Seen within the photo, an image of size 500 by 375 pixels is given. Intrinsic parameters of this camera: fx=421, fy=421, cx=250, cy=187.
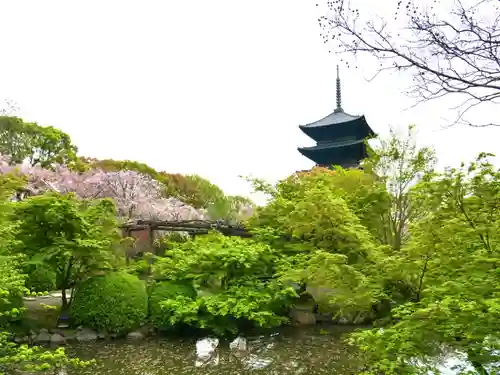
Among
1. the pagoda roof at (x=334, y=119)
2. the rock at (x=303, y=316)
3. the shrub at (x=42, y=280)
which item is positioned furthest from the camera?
the pagoda roof at (x=334, y=119)

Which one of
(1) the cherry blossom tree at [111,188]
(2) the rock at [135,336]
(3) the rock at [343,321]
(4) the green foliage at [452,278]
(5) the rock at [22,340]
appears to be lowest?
(5) the rock at [22,340]

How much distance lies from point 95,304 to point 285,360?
13.2ft

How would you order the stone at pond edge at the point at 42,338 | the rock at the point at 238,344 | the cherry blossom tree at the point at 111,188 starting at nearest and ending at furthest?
the rock at the point at 238,344 → the stone at pond edge at the point at 42,338 → the cherry blossom tree at the point at 111,188

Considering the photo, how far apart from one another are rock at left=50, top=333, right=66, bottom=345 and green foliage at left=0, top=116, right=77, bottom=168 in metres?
18.5

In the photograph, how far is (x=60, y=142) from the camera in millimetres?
27125

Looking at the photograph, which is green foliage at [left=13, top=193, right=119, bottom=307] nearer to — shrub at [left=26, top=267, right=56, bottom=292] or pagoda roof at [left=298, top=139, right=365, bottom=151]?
shrub at [left=26, top=267, right=56, bottom=292]

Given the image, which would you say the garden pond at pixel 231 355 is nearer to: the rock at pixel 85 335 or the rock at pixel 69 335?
the rock at pixel 85 335

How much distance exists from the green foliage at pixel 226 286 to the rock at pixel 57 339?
1993 millimetres

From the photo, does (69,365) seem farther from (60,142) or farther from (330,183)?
(60,142)

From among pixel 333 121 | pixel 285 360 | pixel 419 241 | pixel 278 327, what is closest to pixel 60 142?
pixel 333 121

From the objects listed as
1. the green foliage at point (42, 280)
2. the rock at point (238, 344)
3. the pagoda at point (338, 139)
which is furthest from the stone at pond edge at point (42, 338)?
the pagoda at point (338, 139)

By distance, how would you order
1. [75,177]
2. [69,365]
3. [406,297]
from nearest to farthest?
[406,297] < [69,365] < [75,177]

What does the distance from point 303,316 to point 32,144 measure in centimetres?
2252

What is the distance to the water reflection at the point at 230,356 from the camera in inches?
245
